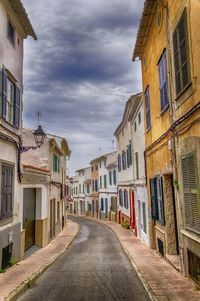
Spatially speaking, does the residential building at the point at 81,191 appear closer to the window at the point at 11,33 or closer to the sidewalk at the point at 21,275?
the sidewalk at the point at 21,275

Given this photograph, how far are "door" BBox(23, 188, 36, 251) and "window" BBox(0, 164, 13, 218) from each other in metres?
3.95

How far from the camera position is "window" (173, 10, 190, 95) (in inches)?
287

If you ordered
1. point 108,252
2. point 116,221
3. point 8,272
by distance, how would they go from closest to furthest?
point 8,272, point 108,252, point 116,221

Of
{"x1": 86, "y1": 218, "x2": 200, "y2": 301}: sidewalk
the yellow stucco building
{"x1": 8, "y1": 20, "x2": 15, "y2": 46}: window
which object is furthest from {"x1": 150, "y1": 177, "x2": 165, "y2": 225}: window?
{"x1": 8, "y1": 20, "x2": 15, "y2": 46}: window

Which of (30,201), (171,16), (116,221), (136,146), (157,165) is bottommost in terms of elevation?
(116,221)

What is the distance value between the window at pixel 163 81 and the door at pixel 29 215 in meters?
8.47

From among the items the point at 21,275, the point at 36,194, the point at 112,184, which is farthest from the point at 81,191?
the point at 21,275

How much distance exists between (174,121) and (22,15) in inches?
286

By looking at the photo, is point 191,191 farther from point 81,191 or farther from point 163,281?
point 81,191

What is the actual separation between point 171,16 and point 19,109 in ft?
22.4

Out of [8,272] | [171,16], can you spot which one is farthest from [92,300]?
[171,16]

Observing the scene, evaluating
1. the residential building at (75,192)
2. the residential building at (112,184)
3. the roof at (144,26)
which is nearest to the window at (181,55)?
the roof at (144,26)

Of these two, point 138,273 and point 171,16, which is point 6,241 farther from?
point 171,16

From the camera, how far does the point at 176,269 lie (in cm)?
923
